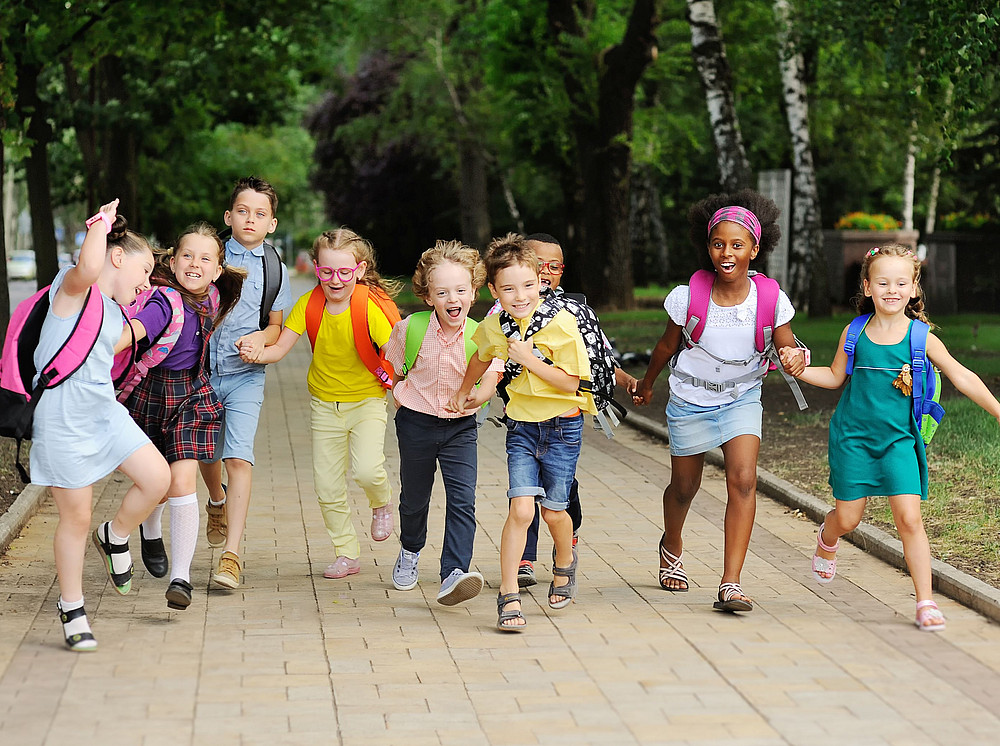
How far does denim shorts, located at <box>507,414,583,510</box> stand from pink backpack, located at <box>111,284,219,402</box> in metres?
1.53

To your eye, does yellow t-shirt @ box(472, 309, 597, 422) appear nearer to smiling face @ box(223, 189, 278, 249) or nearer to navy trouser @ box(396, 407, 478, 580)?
navy trouser @ box(396, 407, 478, 580)

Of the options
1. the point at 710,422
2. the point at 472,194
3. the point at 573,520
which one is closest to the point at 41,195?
the point at 573,520

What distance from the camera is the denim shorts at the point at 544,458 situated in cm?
609

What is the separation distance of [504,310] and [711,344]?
92cm

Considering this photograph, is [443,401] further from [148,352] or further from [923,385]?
[923,385]

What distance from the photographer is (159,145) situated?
29172mm

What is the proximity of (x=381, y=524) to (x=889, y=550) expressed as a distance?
2629 mm

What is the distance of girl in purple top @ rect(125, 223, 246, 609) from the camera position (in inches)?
246

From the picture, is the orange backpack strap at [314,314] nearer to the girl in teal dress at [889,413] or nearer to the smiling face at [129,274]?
the smiling face at [129,274]

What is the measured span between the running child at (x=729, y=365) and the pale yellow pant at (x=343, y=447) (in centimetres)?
128

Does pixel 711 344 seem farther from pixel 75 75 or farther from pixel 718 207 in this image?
pixel 75 75

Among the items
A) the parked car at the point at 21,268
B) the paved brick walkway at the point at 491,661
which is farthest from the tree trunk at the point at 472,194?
the parked car at the point at 21,268

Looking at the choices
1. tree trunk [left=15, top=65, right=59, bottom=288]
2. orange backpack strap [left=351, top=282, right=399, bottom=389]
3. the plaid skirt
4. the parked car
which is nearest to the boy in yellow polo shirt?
orange backpack strap [left=351, top=282, right=399, bottom=389]

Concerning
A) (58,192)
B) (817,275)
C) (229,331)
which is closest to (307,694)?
(229,331)
